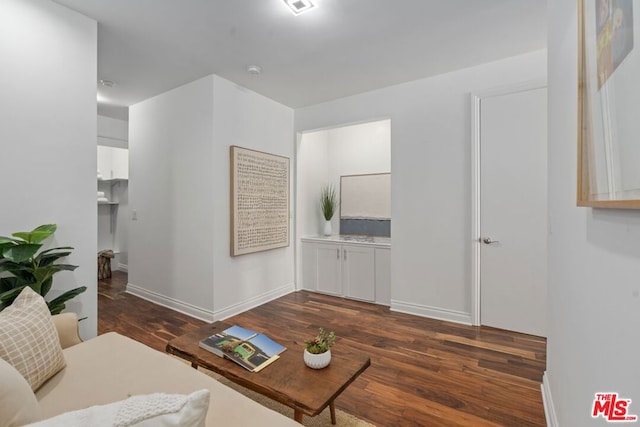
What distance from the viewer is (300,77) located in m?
3.29

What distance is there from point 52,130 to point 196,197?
142 centimetres

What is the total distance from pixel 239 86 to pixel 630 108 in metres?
3.50

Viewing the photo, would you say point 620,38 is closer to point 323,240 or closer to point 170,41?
point 170,41

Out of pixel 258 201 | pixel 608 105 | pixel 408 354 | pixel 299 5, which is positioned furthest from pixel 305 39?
pixel 408 354

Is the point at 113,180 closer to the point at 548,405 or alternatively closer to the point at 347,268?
the point at 347,268

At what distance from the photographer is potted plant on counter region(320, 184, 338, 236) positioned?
4551 mm

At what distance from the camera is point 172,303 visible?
358 centimetres

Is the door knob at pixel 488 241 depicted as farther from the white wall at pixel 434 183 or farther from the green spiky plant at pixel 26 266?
the green spiky plant at pixel 26 266

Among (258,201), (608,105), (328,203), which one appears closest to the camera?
(608,105)

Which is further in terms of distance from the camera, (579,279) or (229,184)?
(229,184)

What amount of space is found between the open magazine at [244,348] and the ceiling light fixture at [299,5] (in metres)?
2.22

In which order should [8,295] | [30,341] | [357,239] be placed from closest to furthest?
[30,341]
[8,295]
[357,239]

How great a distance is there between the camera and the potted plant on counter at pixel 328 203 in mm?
4551

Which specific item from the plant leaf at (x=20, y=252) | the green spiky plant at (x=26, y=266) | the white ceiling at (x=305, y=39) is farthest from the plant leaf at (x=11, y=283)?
the white ceiling at (x=305, y=39)
